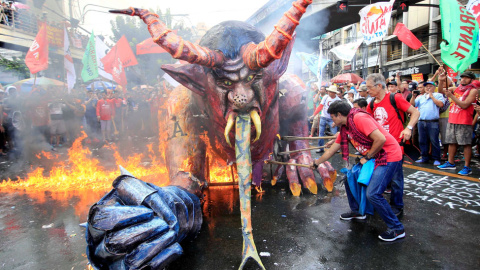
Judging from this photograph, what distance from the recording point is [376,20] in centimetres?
983

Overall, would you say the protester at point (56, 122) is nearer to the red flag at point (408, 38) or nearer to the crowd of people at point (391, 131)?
the crowd of people at point (391, 131)

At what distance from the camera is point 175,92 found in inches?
152

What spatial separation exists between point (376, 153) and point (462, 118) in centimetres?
389


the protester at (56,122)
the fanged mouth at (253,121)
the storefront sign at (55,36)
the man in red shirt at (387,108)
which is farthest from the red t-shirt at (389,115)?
the storefront sign at (55,36)

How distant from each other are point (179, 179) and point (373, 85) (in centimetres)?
294

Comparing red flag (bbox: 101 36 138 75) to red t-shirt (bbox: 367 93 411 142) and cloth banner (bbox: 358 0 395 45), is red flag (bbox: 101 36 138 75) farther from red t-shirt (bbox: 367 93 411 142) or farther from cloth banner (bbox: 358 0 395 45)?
red t-shirt (bbox: 367 93 411 142)

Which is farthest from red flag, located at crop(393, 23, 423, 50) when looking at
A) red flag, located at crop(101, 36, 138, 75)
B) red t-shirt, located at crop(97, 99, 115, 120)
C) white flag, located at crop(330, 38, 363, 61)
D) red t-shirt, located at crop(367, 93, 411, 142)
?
red t-shirt, located at crop(97, 99, 115, 120)

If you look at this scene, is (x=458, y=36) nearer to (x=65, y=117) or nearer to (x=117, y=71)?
(x=117, y=71)

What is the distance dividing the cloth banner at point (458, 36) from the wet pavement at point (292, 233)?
2.24 metres

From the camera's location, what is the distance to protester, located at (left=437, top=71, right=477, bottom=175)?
5469mm

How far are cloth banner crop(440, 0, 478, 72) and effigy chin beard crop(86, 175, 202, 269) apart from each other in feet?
18.4

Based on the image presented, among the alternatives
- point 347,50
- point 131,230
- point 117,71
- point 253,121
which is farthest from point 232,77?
point 347,50

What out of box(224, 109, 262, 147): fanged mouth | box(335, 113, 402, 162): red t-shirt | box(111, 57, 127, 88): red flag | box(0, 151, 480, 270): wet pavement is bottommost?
box(0, 151, 480, 270): wet pavement

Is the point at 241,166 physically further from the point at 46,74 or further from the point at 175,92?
→ the point at 46,74
